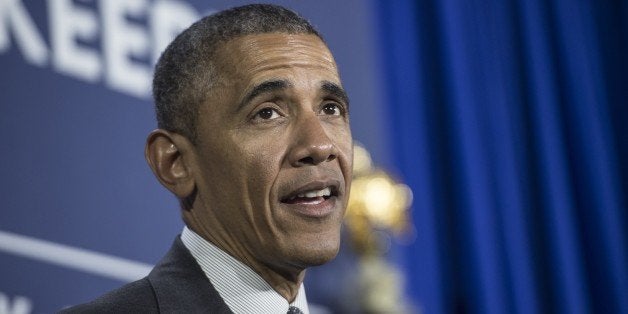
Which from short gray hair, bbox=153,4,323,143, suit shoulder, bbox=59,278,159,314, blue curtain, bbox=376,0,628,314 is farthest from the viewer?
blue curtain, bbox=376,0,628,314

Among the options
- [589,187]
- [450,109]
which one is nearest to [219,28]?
[450,109]

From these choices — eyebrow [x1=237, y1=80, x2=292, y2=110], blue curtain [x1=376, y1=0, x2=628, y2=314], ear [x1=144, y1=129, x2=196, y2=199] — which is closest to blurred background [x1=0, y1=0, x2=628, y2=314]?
blue curtain [x1=376, y1=0, x2=628, y2=314]

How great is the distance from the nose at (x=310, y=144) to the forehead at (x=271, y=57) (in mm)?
81

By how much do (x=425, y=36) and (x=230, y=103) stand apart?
2.14 metres

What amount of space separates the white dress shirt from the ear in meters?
0.07

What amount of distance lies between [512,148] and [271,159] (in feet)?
7.54

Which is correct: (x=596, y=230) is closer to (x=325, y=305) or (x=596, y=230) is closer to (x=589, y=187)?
(x=589, y=187)

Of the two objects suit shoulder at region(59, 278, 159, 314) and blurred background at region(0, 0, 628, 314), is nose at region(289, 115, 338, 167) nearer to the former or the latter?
suit shoulder at region(59, 278, 159, 314)

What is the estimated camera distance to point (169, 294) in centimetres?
113

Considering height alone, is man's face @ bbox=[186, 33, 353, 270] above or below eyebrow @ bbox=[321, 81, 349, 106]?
below

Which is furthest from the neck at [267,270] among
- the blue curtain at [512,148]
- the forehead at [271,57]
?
the blue curtain at [512,148]

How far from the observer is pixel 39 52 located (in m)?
1.95

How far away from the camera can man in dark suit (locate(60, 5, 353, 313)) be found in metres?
1.14

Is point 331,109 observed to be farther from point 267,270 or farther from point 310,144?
point 267,270
